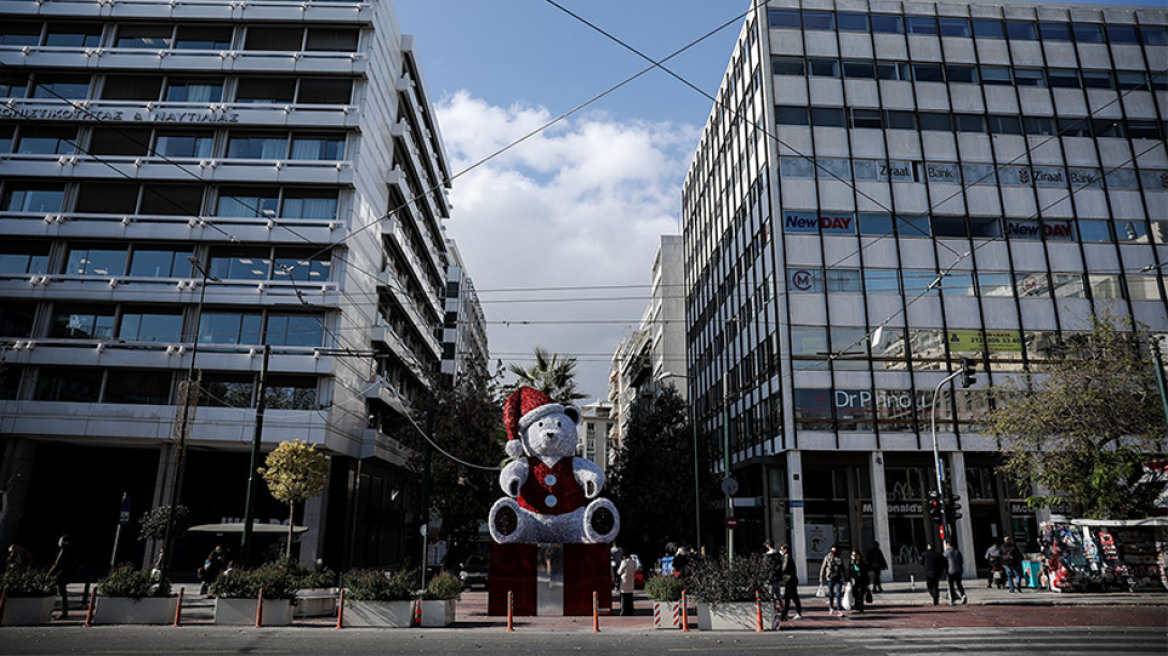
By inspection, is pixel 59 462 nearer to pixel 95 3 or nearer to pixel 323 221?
pixel 323 221

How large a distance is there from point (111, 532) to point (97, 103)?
19.8 m

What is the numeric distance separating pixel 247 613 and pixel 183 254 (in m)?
21.9

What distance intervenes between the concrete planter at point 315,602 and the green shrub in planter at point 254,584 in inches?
26.5

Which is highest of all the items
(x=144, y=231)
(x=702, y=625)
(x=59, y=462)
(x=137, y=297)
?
(x=144, y=231)

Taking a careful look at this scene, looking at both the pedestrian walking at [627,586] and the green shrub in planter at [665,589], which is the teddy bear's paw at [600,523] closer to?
the pedestrian walking at [627,586]

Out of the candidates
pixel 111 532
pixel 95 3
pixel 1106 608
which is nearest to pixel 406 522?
pixel 111 532

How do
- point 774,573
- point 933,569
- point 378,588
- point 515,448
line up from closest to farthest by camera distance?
point 378,588 → point 774,573 → point 933,569 → point 515,448

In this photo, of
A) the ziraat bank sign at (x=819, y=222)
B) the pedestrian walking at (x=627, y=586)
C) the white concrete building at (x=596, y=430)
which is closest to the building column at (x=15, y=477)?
the pedestrian walking at (x=627, y=586)

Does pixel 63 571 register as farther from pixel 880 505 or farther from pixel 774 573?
pixel 880 505

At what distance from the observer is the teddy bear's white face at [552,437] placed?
19125 mm

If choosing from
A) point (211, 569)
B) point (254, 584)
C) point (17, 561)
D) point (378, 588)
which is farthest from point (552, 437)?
point (211, 569)

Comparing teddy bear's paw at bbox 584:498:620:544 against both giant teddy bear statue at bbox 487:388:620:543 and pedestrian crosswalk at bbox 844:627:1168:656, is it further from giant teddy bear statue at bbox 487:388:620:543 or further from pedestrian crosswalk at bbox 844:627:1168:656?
pedestrian crosswalk at bbox 844:627:1168:656

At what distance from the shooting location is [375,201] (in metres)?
36.6

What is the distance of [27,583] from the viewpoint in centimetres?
1518
